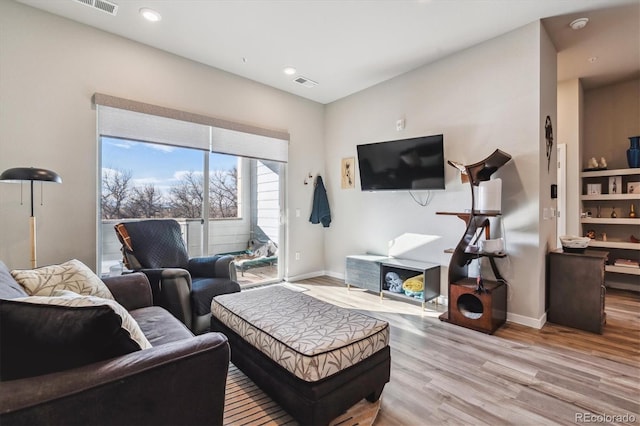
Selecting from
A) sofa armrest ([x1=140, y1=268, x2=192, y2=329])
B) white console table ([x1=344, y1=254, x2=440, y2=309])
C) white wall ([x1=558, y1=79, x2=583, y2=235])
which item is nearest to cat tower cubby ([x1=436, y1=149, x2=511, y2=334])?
white console table ([x1=344, y1=254, x2=440, y2=309])

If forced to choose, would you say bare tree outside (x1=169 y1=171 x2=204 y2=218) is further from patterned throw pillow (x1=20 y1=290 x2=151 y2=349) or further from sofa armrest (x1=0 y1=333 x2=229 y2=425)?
sofa armrest (x1=0 y1=333 x2=229 y2=425)

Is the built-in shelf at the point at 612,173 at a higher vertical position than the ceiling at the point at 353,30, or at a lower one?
lower

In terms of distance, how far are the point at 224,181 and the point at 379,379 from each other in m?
3.15

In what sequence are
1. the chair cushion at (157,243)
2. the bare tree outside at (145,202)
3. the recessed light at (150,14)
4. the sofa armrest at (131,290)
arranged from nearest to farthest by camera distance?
the sofa armrest at (131,290) < the recessed light at (150,14) < the chair cushion at (157,243) < the bare tree outside at (145,202)

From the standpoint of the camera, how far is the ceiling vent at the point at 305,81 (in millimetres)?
4032

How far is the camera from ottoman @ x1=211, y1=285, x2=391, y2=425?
1.44 meters

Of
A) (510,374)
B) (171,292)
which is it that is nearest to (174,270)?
(171,292)

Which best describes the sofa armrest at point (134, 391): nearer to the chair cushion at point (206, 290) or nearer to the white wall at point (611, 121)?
the chair cushion at point (206, 290)

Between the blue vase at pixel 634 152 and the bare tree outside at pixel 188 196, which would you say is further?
the blue vase at pixel 634 152

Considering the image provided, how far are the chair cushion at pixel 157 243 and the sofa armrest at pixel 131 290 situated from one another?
22.3 inches

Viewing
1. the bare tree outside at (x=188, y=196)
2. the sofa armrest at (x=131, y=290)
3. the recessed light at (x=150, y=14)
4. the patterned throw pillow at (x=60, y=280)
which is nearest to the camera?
the patterned throw pillow at (x=60, y=280)

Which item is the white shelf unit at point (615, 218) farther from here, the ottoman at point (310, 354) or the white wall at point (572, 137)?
the ottoman at point (310, 354)

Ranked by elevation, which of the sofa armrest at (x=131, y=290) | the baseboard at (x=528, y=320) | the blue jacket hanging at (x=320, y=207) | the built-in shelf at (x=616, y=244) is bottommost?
the baseboard at (x=528, y=320)

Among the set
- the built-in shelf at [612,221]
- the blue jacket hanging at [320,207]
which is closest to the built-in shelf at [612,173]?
the built-in shelf at [612,221]
